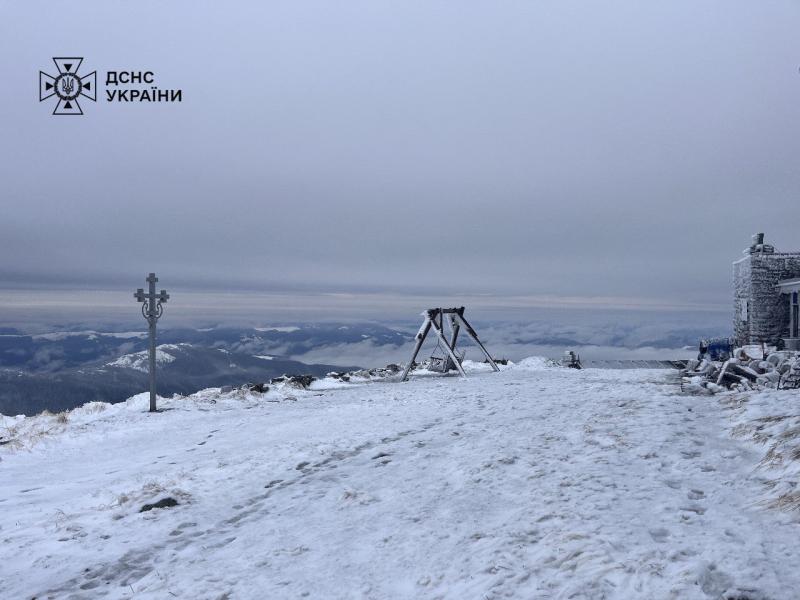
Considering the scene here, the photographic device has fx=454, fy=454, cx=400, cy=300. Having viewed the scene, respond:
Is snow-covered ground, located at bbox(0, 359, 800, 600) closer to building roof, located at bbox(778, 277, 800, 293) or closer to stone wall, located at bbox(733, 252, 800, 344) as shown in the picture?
building roof, located at bbox(778, 277, 800, 293)

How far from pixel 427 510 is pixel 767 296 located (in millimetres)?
26288

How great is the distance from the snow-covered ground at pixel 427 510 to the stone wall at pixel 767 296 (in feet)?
55.9

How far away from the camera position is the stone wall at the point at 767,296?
2352cm

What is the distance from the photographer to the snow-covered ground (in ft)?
13.0

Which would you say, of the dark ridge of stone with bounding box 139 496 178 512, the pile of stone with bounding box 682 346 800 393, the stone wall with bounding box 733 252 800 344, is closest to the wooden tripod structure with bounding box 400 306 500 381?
the pile of stone with bounding box 682 346 800 393

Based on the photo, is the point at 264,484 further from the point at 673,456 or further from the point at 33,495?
the point at 673,456

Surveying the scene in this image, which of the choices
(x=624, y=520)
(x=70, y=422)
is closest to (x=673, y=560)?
(x=624, y=520)

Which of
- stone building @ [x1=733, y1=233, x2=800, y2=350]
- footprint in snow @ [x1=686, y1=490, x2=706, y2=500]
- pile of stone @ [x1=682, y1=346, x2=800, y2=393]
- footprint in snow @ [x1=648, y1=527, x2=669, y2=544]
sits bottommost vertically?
pile of stone @ [x1=682, y1=346, x2=800, y2=393]

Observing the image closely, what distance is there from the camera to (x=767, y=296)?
23734 mm

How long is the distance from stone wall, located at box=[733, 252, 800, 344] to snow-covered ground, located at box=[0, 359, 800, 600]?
17.0 metres

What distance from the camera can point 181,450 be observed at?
9844mm

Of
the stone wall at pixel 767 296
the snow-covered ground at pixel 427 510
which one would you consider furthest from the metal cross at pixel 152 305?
the stone wall at pixel 767 296

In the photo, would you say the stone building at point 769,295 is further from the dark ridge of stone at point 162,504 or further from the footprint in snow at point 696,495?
the dark ridge of stone at point 162,504

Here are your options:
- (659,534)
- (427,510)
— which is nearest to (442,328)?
(427,510)
